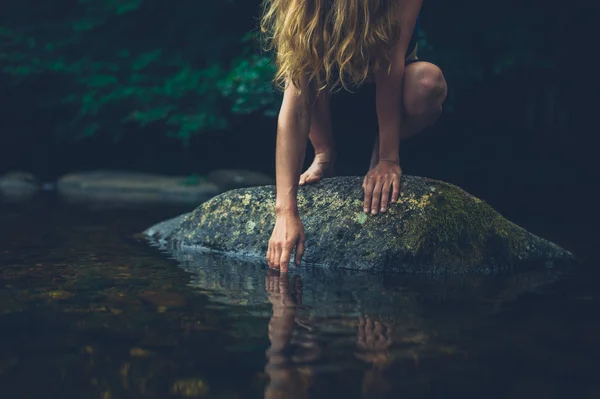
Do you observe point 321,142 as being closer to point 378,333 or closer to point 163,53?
point 378,333

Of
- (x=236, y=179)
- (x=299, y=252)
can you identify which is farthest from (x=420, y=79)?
(x=236, y=179)

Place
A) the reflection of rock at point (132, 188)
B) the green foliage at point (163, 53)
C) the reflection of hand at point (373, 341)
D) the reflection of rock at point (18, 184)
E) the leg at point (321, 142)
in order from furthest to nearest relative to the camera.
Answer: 1. the green foliage at point (163, 53)
2. the reflection of rock at point (18, 184)
3. the reflection of rock at point (132, 188)
4. the leg at point (321, 142)
5. the reflection of hand at point (373, 341)

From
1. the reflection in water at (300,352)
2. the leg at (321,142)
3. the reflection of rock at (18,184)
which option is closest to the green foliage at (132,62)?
the reflection of rock at (18,184)

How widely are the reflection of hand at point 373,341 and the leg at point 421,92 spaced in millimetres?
1280

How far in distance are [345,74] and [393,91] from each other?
0.20 meters

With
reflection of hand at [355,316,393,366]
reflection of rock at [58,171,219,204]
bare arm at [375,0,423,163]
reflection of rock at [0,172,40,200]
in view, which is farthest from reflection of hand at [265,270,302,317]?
reflection of rock at [0,172,40,200]

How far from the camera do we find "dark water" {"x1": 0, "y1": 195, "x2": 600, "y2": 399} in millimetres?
1374

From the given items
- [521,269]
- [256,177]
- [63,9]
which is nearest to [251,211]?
[521,269]

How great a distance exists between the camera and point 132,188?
7.62 metres

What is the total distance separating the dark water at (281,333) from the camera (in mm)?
1374

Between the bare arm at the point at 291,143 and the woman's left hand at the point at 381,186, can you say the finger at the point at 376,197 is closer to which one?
the woman's left hand at the point at 381,186

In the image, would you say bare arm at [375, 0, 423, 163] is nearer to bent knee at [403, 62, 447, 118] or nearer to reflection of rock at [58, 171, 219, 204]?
bent knee at [403, 62, 447, 118]

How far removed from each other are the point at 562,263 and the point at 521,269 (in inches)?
9.0

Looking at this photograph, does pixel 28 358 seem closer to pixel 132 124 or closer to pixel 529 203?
pixel 529 203
